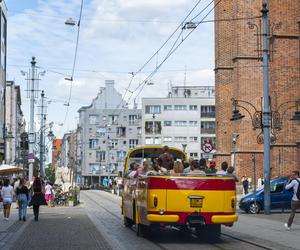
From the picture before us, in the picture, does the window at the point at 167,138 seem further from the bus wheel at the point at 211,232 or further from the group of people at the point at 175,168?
the bus wheel at the point at 211,232

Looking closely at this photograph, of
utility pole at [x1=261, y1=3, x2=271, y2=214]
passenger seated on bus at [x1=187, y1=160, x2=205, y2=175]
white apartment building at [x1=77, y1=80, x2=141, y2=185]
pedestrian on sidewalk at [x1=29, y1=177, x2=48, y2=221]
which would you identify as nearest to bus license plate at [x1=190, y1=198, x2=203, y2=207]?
passenger seated on bus at [x1=187, y1=160, x2=205, y2=175]

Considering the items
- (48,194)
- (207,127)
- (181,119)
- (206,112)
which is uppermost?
(206,112)

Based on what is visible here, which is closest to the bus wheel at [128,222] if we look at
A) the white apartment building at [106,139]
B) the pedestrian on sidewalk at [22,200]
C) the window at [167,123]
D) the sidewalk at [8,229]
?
the sidewalk at [8,229]

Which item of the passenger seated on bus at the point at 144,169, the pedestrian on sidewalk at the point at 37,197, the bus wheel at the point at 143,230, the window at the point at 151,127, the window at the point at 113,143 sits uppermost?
the window at the point at 151,127

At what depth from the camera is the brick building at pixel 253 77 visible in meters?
41.0

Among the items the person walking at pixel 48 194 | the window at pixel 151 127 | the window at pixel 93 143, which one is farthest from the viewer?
the window at pixel 93 143

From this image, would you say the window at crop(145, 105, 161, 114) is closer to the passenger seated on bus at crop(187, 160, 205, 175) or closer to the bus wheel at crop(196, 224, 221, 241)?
the bus wheel at crop(196, 224, 221, 241)

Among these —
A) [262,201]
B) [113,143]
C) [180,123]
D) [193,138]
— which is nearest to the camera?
[262,201]

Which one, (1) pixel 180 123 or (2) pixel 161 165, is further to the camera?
(1) pixel 180 123

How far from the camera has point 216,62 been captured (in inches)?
2119

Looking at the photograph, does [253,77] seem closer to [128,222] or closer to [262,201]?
[262,201]

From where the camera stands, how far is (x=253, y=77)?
49.1 metres

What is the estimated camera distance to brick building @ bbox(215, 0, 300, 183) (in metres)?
41.0

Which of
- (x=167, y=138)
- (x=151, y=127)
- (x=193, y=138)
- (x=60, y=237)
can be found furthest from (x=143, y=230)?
(x=193, y=138)
